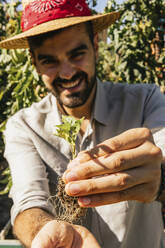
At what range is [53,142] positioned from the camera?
1654mm

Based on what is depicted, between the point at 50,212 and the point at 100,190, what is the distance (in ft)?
1.88

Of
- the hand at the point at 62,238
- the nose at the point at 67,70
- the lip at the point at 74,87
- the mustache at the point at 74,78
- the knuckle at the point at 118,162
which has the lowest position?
the hand at the point at 62,238

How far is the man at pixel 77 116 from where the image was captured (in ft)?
4.39

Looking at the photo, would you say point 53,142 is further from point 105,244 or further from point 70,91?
point 105,244

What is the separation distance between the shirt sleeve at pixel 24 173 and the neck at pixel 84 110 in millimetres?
Answer: 325

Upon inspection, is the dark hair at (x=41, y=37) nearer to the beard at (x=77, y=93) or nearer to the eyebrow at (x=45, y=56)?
the eyebrow at (x=45, y=56)

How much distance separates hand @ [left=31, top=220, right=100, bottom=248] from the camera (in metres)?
→ 0.96

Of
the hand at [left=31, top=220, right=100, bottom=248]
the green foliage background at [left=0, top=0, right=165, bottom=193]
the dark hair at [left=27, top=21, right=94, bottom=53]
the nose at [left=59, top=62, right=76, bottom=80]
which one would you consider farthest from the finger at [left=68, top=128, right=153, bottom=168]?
the green foliage background at [left=0, top=0, right=165, bottom=193]

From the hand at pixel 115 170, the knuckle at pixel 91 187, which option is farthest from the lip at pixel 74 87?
the knuckle at pixel 91 187

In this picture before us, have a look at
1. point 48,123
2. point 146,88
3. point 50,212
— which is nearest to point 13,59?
point 48,123

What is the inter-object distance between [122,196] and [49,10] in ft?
3.50

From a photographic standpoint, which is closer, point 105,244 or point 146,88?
point 105,244

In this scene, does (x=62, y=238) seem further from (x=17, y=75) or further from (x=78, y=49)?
(x=17, y=75)

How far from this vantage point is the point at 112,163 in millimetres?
899
